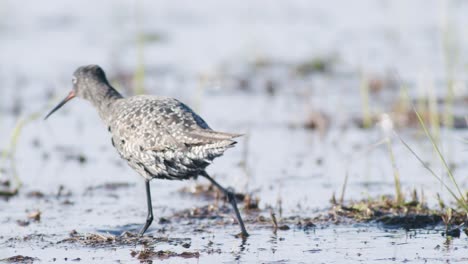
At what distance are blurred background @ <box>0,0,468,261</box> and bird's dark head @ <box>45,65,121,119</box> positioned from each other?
0.56 m

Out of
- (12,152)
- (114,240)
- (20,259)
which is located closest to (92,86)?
(12,152)

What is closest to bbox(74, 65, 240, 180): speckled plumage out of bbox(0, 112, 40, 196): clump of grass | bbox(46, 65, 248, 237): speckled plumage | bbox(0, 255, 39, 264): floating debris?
bbox(46, 65, 248, 237): speckled plumage

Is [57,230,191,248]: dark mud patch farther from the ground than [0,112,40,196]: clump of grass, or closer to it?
closer to it

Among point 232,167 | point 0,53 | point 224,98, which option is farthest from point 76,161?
point 0,53

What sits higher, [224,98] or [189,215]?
[224,98]

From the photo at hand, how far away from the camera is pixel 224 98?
14.1m

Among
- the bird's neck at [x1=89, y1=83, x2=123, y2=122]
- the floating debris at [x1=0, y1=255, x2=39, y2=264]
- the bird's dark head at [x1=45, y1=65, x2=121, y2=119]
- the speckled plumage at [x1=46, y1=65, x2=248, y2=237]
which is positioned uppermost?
the bird's dark head at [x1=45, y1=65, x2=121, y2=119]

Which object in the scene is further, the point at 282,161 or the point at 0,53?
the point at 0,53

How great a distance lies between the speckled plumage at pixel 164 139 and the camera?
755 cm

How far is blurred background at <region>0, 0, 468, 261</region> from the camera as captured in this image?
9516 mm

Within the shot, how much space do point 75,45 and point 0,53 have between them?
4.85ft

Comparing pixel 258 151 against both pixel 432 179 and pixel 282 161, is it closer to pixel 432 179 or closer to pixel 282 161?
pixel 282 161

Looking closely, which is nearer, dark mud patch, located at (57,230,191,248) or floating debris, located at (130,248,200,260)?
floating debris, located at (130,248,200,260)

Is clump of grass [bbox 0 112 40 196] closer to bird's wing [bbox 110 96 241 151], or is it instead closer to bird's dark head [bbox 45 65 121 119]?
bird's dark head [bbox 45 65 121 119]
